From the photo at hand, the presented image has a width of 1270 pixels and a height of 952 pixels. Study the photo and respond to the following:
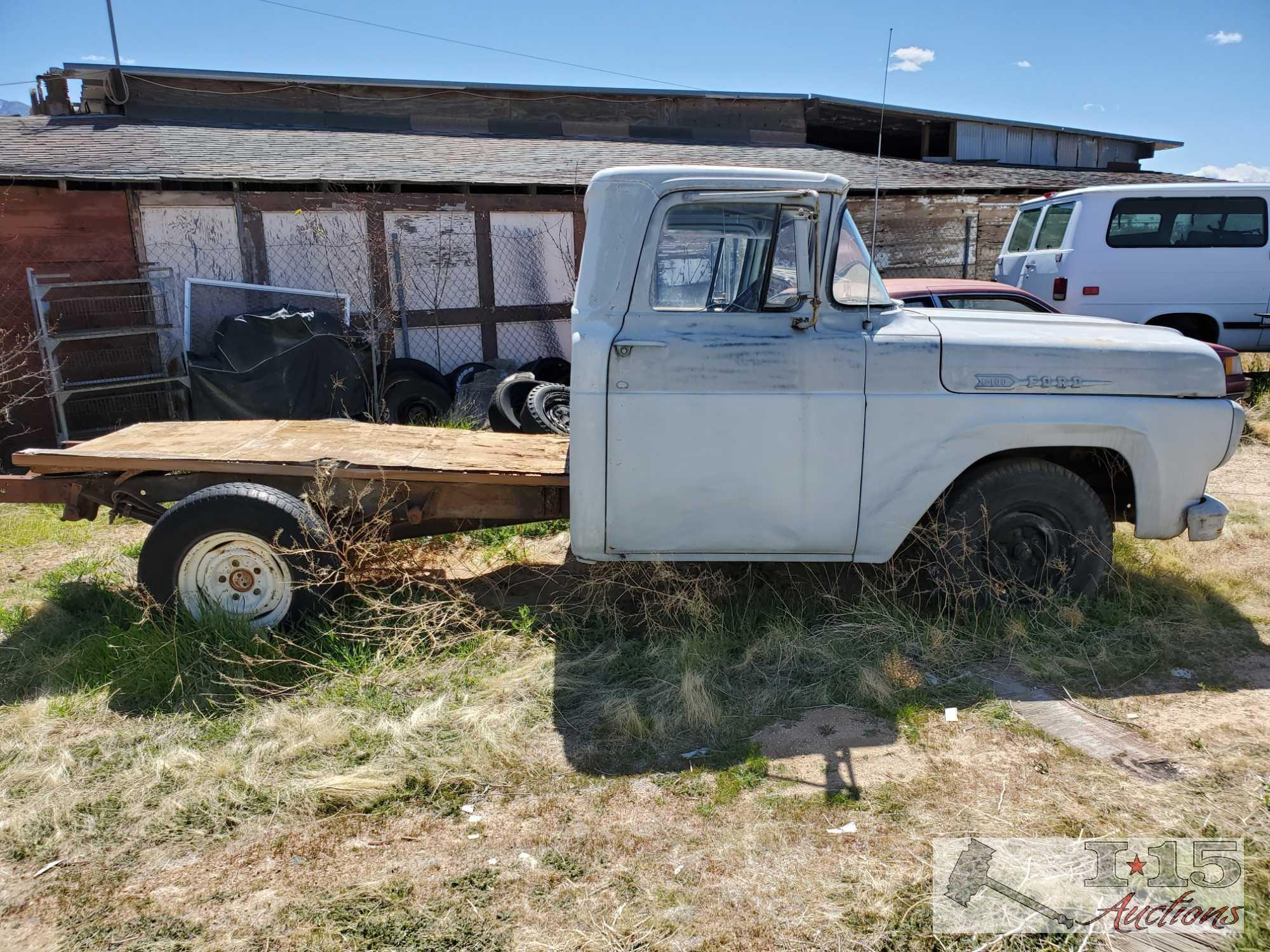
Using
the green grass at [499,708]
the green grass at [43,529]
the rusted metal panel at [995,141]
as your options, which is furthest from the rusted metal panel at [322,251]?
the rusted metal panel at [995,141]

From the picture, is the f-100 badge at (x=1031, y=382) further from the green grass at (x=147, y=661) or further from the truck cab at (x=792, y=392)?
the green grass at (x=147, y=661)

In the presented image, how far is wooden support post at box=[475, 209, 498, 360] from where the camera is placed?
11617 mm

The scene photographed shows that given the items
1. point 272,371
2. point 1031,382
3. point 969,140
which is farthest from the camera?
point 969,140

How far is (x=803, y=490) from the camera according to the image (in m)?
4.24

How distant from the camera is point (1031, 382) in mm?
4254

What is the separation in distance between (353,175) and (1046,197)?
805 centimetres

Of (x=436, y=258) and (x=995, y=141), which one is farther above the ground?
(x=995, y=141)

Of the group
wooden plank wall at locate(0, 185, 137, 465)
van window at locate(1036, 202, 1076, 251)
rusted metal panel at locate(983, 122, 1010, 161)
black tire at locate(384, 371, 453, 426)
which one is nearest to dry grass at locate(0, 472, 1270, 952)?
black tire at locate(384, 371, 453, 426)

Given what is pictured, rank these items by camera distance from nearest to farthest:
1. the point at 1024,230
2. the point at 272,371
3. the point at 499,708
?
the point at 499,708, the point at 272,371, the point at 1024,230

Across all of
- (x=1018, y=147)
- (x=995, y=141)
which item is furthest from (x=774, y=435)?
(x=1018, y=147)

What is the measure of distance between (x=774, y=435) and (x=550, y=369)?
268 inches

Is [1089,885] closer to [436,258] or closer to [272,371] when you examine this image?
[272,371]

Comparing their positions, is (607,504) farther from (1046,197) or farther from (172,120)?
(172,120)

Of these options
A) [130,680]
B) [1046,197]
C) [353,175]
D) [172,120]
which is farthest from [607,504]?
[172,120]
